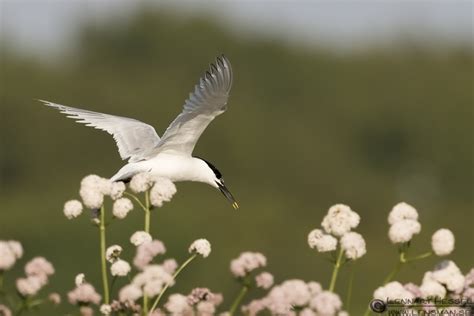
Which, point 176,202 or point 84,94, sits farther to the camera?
point 84,94

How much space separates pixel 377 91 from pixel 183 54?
30.4 feet

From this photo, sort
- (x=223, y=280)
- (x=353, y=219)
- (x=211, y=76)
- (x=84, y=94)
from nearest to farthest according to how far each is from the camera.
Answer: (x=353, y=219) → (x=211, y=76) → (x=223, y=280) → (x=84, y=94)

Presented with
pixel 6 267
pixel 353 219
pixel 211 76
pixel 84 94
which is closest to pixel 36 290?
pixel 6 267

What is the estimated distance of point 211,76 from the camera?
6.75 m

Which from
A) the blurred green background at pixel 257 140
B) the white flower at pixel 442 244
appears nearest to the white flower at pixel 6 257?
the white flower at pixel 442 244

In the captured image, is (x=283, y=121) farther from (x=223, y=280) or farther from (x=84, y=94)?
(x=223, y=280)

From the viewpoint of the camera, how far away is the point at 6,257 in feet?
11.7

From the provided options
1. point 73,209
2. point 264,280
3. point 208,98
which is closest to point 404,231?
point 264,280

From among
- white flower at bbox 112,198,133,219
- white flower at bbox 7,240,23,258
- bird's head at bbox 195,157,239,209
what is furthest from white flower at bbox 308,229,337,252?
Result: bird's head at bbox 195,157,239,209

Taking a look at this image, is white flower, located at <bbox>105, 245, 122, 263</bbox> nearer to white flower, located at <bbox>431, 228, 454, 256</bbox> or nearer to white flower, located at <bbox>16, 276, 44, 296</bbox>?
white flower, located at <bbox>16, 276, 44, 296</bbox>

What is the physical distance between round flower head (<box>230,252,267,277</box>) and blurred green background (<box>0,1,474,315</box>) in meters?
22.1

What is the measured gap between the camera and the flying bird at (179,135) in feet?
22.2

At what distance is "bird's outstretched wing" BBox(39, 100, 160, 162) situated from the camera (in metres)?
7.97

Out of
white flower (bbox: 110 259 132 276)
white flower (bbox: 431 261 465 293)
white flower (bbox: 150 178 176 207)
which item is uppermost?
white flower (bbox: 150 178 176 207)
